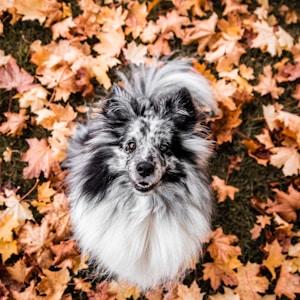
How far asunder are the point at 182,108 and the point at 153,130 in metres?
0.16

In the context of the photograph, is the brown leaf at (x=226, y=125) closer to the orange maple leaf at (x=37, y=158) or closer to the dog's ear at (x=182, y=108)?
the dog's ear at (x=182, y=108)

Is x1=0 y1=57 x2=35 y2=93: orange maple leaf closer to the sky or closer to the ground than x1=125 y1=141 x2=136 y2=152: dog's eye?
closer to the ground

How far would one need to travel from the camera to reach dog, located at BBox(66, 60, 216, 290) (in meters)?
1.86

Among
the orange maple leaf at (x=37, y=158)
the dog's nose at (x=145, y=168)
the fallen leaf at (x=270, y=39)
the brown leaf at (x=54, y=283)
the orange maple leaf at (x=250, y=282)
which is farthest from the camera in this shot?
the fallen leaf at (x=270, y=39)

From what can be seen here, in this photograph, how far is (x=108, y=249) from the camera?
205cm

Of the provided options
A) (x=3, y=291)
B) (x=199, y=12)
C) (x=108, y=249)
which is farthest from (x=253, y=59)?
(x=3, y=291)

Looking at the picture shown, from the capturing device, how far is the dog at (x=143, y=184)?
6.10 feet

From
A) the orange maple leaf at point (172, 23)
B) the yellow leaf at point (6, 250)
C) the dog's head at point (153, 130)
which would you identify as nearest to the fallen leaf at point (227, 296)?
the dog's head at point (153, 130)

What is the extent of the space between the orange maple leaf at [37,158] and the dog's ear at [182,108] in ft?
3.06

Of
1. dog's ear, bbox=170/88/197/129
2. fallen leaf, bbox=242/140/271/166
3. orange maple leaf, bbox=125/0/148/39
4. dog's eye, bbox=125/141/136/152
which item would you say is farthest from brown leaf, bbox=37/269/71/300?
orange maple leaf, bbox=125/0/148/39

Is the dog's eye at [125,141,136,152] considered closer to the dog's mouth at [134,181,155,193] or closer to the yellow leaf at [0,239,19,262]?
the dog's mouth at [134,181,155,193]

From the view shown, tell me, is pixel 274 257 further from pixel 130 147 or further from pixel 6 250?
pixel 6 250

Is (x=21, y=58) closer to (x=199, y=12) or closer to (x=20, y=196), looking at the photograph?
(x=20, y=196)

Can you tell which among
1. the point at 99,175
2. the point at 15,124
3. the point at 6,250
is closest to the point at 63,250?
the point at 6,250
